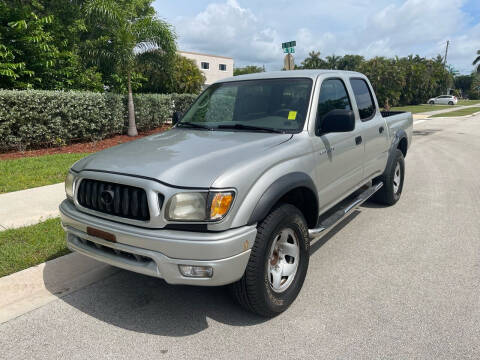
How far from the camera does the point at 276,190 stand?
2.77 meters

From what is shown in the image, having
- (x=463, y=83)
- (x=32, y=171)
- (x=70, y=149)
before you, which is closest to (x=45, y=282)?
(x=32, y=171)

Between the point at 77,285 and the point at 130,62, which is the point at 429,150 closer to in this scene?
the point at 130,62

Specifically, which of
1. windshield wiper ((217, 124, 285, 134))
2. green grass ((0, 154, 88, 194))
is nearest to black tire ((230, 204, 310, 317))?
windshield wiper ((217, 124, 285, 134))

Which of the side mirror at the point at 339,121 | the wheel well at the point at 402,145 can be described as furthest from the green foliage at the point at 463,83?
the side mirror at the point at 339,121

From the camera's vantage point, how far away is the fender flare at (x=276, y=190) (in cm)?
261

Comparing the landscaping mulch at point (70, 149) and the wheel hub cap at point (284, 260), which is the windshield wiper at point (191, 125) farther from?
the landscaping mulch at point (70, 149)

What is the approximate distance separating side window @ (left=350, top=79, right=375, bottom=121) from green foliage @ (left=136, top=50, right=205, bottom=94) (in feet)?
32.3

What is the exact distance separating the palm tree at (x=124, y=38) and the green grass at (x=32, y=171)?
4544mm

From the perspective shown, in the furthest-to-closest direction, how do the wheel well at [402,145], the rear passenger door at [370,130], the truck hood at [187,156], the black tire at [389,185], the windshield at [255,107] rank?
the wheel well at [402,145] < the black tire at [389,185] < the rear passenger door at [370,130] < the windshield at [255,107] < the truck hood at [187,156]

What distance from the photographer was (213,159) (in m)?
2.76

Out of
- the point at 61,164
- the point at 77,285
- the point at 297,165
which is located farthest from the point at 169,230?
the point at 61,164

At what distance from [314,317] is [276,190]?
1.06 m

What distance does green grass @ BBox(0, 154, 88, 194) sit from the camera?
659cm

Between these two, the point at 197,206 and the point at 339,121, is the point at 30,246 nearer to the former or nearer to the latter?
the point at 197,206
